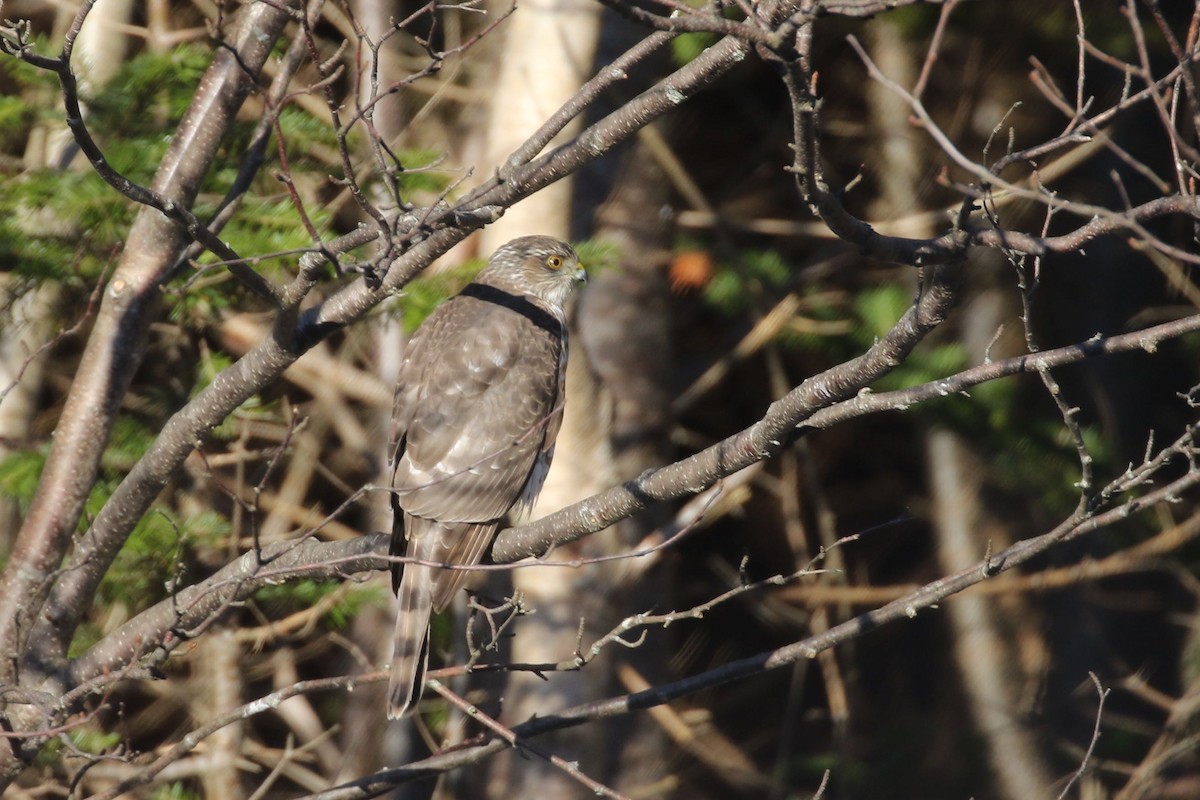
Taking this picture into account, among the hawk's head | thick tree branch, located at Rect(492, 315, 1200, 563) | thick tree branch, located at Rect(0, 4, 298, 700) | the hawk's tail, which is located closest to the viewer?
thick tree branch, located at Rect(492, 315, 1200, 563)

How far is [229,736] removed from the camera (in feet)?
20.7

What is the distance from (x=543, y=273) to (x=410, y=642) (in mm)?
1851

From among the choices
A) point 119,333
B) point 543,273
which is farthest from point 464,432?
point 119,333

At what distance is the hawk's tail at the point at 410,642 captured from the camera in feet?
12.6

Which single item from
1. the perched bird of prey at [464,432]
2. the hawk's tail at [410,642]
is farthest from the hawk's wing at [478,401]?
the hawk's tail at [410,642]

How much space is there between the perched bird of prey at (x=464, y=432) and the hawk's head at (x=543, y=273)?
0.49 feet

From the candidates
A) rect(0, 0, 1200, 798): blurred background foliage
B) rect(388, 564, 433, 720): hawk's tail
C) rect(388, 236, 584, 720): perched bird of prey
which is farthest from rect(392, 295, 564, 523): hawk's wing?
rect(0, 0, 1200, 798): blurred background foliage

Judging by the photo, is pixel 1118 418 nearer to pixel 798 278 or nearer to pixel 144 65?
pixel 798 278

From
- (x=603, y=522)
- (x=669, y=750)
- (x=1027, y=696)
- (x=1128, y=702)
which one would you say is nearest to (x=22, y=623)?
(x=603, y=522)

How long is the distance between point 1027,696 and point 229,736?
468cm

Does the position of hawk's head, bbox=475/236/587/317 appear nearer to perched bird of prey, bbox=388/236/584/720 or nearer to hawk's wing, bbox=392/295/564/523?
perched bird of prey, bbox=388/236/584/720

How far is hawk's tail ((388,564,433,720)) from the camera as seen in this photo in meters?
3.83

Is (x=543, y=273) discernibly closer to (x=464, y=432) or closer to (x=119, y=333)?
(x=464, y=432)

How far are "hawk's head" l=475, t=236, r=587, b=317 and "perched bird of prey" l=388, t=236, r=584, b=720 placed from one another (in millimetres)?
151
